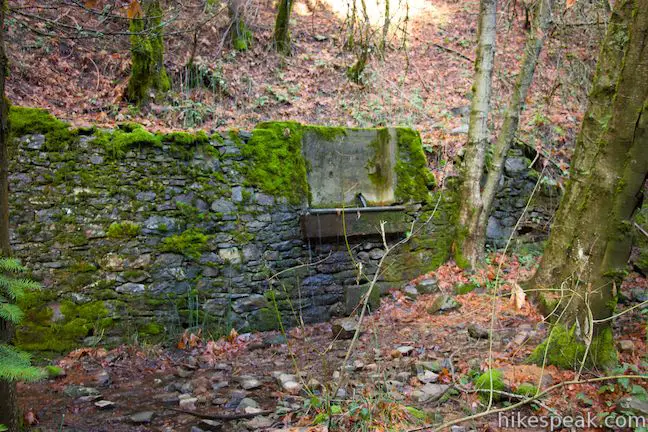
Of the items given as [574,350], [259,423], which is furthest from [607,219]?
[259,423]

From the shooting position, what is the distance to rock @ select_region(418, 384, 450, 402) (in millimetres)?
3278

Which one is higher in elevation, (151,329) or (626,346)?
(626,346)

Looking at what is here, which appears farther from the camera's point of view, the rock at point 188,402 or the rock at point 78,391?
the rock at point 78,391

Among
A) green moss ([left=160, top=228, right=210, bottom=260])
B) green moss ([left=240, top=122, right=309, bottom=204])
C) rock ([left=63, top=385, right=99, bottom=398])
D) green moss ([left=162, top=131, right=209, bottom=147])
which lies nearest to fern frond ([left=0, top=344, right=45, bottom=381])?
rock ([left=63, top=385, right=99, bottom=398])

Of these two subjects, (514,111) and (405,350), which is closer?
(405,350)

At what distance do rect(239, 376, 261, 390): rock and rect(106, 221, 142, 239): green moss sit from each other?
6.60 ft

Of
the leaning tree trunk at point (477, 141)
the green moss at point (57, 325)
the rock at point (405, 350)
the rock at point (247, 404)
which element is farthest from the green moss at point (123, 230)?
the leaning tree trunk at point (477, 141)

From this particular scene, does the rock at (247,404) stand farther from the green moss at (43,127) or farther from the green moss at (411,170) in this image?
the green moss at (411,170)

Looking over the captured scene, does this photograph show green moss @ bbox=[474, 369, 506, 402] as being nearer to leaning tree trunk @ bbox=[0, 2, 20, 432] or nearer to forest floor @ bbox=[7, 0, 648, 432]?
forest floor @ bbox=[7, 0, 648, 432]

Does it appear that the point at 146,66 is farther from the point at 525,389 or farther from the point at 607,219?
the point at 525,389

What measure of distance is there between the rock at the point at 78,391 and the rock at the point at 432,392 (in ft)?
8.95

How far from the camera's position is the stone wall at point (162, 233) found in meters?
4.79

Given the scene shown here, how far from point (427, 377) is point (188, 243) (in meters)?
3.04

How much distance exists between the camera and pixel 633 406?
2801 millimetres
